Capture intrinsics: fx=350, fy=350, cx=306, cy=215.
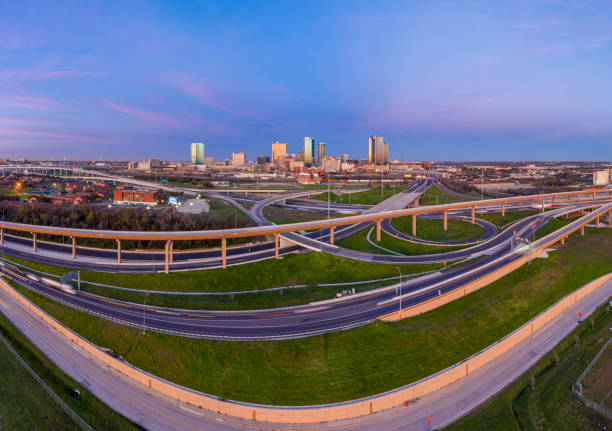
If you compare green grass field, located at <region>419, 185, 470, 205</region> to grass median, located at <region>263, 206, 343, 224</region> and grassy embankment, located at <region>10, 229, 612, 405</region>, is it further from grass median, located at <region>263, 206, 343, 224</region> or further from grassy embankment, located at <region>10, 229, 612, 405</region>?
grassy embankment, located at <region>10, 229, 612, 405</region>

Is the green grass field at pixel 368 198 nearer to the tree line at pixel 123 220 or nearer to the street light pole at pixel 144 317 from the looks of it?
the tree line at pixel 123 220

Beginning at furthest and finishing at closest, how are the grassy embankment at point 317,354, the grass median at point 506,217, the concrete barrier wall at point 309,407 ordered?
the grass median at point 506,217 < the grassy embankment at point 317,354 < the concrete barrier wall at point 309,407

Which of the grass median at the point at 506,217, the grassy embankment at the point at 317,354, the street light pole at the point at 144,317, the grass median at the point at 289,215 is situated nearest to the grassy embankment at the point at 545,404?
the grassy embankment at the point at 317,354

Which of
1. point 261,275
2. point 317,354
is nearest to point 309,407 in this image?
point 317,354

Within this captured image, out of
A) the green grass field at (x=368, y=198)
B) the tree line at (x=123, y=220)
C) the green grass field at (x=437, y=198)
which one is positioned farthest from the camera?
the green grass field at (x=437, y=198)

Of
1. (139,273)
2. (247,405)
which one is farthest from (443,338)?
(139,273)

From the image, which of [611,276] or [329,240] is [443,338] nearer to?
[329,240]
